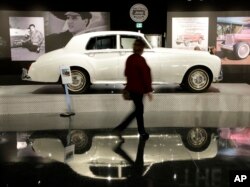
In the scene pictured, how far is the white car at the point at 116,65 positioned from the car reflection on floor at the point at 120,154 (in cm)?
281

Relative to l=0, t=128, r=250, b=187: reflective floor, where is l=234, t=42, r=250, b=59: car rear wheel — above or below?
above

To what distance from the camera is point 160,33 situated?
51.7ft

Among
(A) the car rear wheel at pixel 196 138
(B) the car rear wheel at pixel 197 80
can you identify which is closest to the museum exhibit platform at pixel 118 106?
(B) the car rear wheel at pixel 197 80

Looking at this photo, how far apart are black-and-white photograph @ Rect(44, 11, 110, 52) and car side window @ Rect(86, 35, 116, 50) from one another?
21.3ft

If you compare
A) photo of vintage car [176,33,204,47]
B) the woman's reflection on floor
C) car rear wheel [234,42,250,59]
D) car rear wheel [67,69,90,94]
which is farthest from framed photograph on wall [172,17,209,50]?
the woman's reflection on floor

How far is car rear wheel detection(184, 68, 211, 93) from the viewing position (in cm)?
902

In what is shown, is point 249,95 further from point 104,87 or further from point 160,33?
point 160,33

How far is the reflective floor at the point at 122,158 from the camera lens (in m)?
4.44

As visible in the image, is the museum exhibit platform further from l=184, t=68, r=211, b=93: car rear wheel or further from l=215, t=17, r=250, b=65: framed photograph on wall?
l=215, t=17, r=250, b=65: framed photograph on wall

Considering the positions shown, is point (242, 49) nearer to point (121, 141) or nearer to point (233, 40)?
point (233, 40)

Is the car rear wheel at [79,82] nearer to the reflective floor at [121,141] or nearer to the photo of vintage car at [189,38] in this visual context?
the reflective floor at [121,141]

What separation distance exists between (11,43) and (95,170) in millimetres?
11947

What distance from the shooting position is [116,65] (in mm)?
8938

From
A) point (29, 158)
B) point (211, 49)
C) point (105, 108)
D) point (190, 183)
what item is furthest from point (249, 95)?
point (211, 49)
